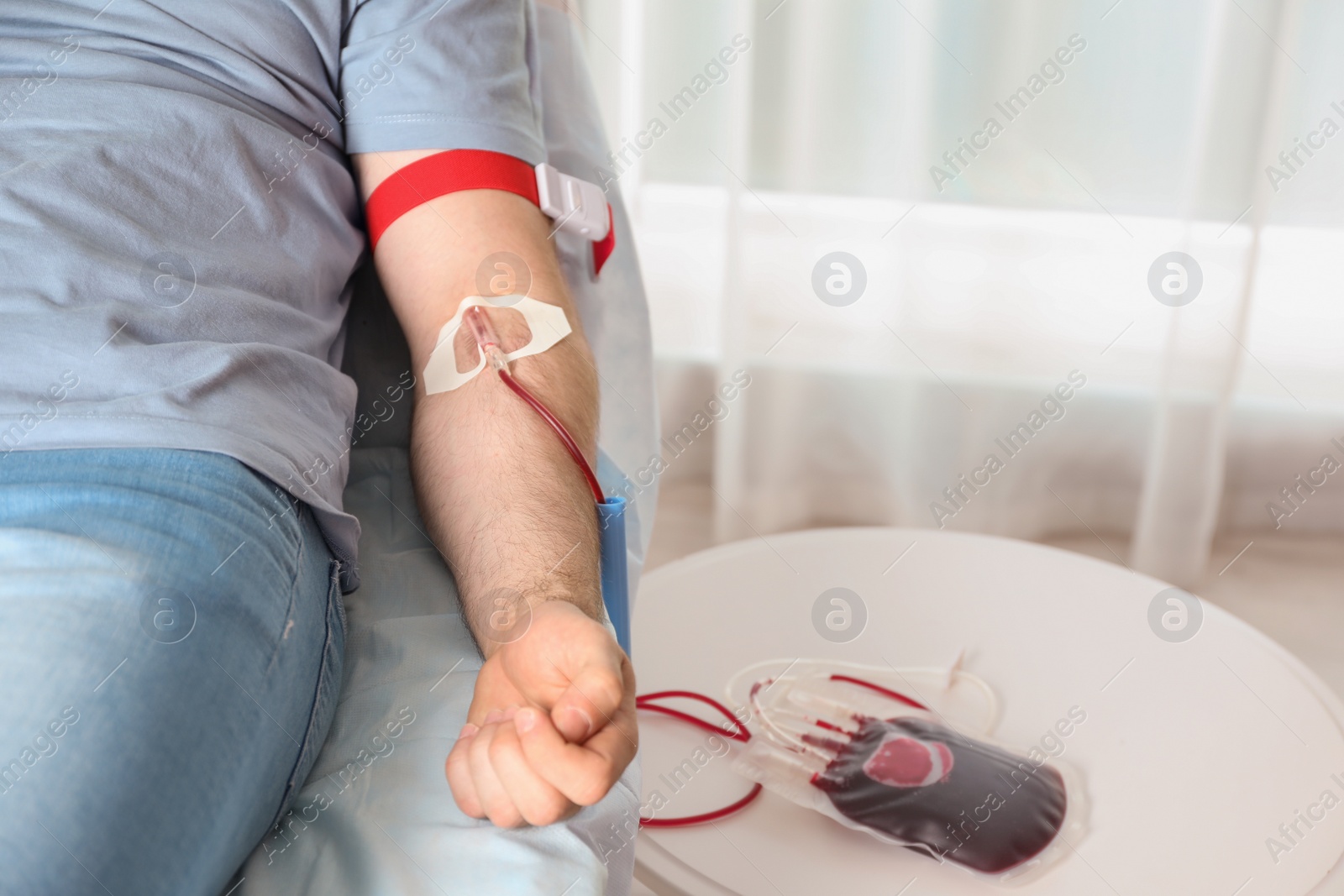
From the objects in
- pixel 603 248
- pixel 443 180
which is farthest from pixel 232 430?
pixel 603 248

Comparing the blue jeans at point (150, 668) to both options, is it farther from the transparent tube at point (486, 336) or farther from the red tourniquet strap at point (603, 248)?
the red tourniquet strap at point (603, 248)

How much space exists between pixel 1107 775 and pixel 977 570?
275 millimetres

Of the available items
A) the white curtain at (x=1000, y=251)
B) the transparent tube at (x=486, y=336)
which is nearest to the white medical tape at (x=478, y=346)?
the transparent tube at (x=486, y=336)

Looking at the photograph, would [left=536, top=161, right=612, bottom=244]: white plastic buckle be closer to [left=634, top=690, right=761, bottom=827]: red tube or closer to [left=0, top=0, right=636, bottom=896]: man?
[left=0, top=0, right=636, bottom=896]: man

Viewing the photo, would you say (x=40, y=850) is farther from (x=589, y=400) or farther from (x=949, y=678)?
(x=949, y=678)

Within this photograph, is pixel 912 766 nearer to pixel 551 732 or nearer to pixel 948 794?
pixel 948 794

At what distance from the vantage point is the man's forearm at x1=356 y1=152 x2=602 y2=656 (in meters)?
0.67

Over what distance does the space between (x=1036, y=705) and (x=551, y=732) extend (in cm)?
55

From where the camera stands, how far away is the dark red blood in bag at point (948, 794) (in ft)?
2.52

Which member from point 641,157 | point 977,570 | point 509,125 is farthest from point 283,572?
point 641,157

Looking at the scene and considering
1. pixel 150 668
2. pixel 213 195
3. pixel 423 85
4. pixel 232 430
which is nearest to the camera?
pixel 150 668

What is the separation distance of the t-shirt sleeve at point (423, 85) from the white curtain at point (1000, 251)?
0.80 m

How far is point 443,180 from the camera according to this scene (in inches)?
32.2

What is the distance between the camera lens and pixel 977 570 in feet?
3.51
